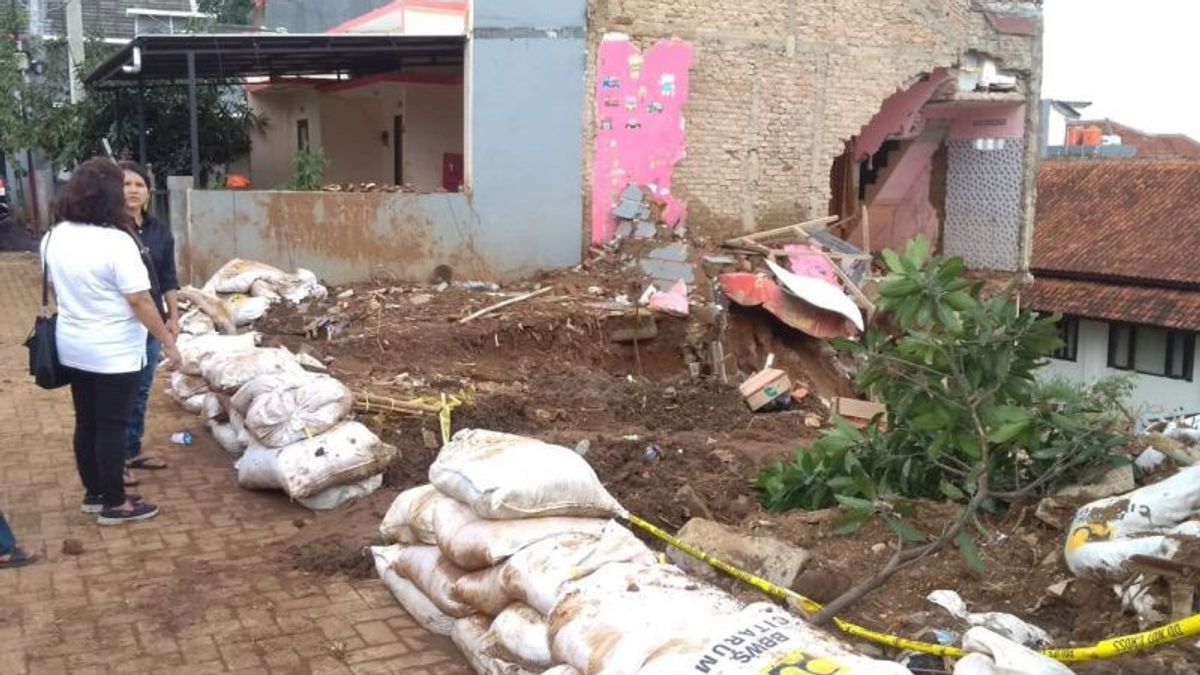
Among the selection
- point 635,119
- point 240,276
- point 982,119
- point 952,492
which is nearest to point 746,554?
point 952,492

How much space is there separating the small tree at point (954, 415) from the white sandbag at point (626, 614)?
643 mm

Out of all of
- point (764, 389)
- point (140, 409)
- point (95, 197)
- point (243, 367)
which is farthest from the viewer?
point (764, 389)

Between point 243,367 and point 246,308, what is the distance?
414cm

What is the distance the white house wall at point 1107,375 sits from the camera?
74.7 feet

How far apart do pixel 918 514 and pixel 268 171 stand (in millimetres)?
17507

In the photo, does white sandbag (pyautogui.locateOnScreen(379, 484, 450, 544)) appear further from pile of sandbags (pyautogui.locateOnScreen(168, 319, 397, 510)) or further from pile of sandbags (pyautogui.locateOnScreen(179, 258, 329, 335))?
pile of sandbags (pyautogui.locateOnScreen(179, 258, 329, 335))

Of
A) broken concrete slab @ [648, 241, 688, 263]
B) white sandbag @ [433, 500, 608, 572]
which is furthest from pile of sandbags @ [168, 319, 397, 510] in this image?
broken concrete slab @ [648, 241, 688, 263]

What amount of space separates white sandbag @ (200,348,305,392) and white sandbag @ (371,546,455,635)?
1.94 metres

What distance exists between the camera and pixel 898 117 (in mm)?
15914

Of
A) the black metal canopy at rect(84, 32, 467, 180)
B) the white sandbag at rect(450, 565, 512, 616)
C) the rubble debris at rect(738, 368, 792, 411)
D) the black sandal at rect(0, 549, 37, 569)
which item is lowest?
the rubble debris at rect(738, 368, 792, 411)

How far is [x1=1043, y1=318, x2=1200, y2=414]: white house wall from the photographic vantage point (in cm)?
2277

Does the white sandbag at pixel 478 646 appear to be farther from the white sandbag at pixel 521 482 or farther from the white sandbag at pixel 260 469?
the white sandbag at pixel 260 469

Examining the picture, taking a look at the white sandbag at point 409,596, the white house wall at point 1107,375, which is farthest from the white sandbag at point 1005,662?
the white house wall at point 1107,375

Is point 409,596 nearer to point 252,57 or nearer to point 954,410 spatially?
point 954,410
